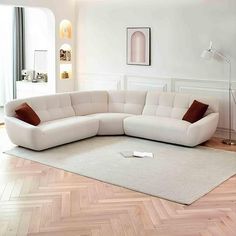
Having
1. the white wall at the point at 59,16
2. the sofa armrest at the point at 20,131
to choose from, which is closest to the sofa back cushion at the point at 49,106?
the sofa armrest at the point at 20,131

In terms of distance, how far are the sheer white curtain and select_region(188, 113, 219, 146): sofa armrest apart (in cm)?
516

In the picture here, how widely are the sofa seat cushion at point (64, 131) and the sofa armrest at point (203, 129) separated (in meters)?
1.59

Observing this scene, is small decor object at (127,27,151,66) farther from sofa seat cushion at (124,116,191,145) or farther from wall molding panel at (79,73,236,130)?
sofa seat cushion at (124,116,191,145)

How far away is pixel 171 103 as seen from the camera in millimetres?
6930

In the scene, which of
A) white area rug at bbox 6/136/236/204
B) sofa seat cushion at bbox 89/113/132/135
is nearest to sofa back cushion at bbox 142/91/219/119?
sofa seat cushion at bbox 89/113/132/135

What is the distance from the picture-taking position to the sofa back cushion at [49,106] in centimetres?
622

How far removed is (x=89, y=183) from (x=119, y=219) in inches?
39.8

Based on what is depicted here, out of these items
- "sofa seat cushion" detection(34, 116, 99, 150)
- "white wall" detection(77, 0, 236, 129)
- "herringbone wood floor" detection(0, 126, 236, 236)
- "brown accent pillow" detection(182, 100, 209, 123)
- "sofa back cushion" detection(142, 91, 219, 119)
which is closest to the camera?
"herringbone wood floor" detection(0, 126, 236, 236)

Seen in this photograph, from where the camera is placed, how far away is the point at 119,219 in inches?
146

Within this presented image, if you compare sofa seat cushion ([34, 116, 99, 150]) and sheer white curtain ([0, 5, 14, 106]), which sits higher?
sheer white curtain ([0, 5, 14, 106])

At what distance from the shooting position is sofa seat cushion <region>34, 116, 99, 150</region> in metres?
5.79

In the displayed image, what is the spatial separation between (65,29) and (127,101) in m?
2.18

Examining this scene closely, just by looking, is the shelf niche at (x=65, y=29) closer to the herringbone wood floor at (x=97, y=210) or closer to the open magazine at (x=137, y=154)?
the open magazine at (x=137, y=154)

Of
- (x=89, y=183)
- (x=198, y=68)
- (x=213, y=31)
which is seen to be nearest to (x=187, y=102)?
(x=198, y=68)
